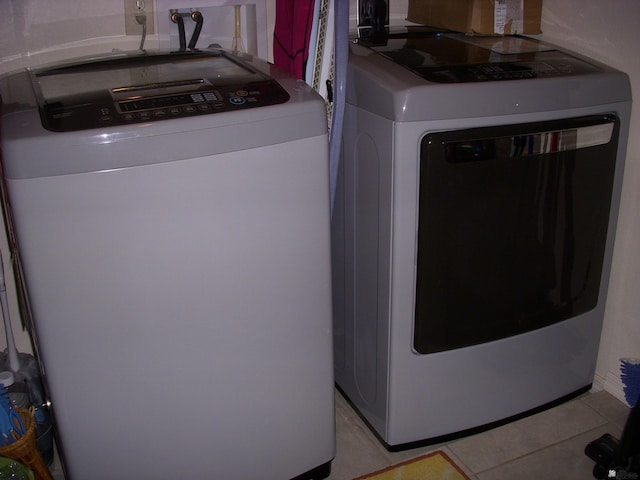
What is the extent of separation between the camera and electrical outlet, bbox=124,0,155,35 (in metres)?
1.42

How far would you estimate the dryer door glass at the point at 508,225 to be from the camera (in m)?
1.22

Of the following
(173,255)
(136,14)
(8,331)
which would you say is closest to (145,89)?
(173,255)

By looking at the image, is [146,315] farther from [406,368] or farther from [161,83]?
[406,368]

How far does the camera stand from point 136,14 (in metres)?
1.44

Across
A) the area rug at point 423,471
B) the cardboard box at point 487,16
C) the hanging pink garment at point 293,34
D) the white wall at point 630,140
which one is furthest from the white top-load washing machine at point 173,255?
the white wall at point 630,140

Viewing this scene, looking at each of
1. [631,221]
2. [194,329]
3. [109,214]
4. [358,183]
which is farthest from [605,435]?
[109,214]

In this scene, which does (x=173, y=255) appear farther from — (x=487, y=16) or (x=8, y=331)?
(x=487, y=16)

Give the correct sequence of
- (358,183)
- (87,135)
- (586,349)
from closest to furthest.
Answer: (87,135) → (358,183) → (586,349)

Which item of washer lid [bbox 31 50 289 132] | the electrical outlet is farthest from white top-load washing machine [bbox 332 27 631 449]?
the electrical outlet

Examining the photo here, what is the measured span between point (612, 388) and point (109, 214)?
1.40 metres

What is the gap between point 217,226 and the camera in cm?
106

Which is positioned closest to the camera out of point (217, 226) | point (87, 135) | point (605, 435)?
point (87, 135)

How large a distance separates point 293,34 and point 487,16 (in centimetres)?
46

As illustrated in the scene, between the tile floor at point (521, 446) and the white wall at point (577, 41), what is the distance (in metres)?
0.18
